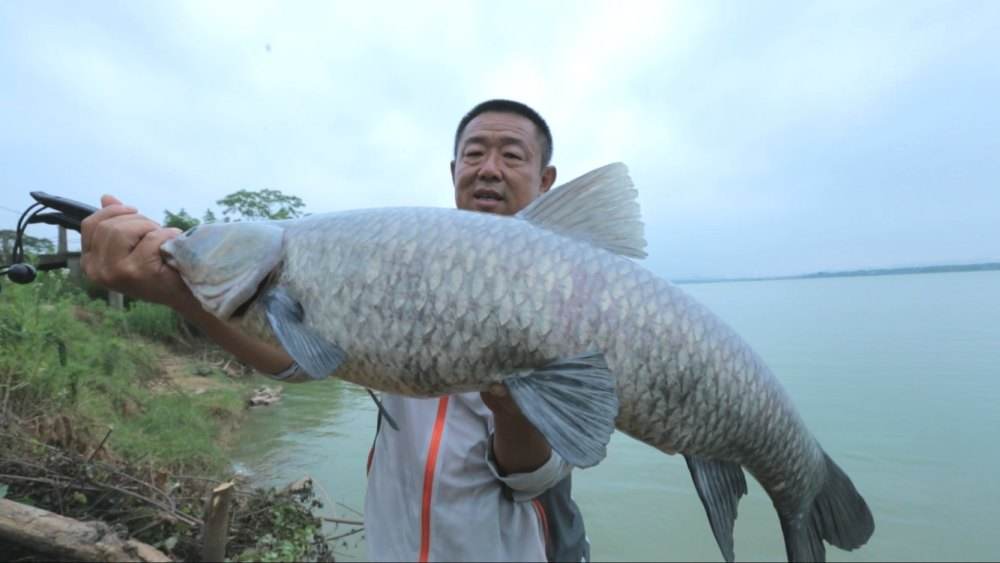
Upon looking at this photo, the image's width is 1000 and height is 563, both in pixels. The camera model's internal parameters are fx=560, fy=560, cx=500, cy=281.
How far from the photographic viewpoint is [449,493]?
192 cm

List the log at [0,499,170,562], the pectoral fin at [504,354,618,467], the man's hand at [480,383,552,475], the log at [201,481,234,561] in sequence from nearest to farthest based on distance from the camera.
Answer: the pectoral fin at [504,354,618,467]
the man's hand at [480,383,552,475]
the log at [0,499,170,562]
the log at [201,481,234,561]

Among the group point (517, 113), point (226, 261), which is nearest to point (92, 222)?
point (226, 261)

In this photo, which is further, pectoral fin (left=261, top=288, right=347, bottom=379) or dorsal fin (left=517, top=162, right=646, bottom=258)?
dorsal fin (left=517, top=162, right=646, bottom=258)

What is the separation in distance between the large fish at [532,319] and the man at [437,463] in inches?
6.2

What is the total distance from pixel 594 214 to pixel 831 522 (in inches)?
50.9

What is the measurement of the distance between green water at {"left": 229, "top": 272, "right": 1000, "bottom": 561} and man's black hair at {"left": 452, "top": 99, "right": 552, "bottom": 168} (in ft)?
5.71

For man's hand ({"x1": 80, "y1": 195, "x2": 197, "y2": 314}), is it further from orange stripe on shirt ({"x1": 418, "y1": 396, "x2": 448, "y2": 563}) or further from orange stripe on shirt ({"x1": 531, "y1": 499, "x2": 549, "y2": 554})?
orange stripe on shirt ({"x1": 531, "y1": 499, "x2": 549, "y2": 554})

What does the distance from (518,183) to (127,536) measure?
10.1 ft

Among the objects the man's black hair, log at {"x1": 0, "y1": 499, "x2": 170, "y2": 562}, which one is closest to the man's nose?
the man's black hair

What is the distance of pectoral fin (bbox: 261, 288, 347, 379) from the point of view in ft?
4.36

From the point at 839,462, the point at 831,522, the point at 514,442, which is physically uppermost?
the point at 514,442

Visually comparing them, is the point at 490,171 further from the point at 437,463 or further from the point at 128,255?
the point at 128,255

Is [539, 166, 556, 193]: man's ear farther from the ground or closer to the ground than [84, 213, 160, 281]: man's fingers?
farther from the ground

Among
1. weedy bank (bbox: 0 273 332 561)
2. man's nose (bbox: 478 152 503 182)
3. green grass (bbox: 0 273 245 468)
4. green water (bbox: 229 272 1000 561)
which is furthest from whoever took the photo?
green water (bbox: 229 272 1000 561)
